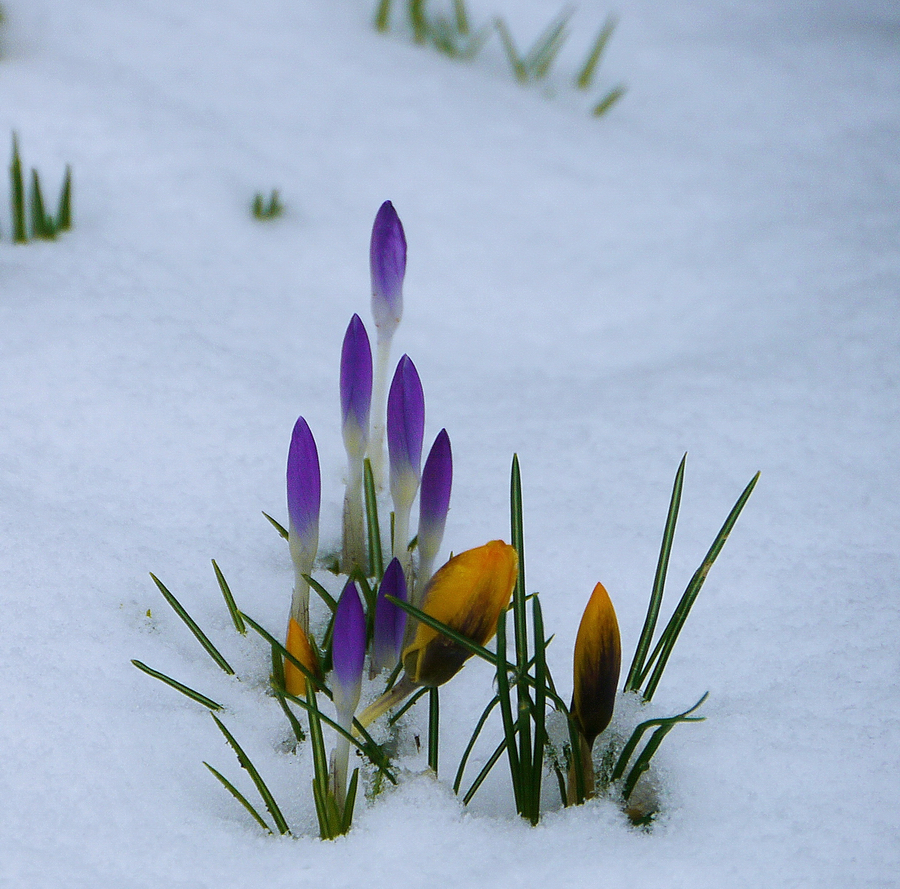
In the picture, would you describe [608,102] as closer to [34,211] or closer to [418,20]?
[418,20]

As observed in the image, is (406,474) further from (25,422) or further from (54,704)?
(25,422)

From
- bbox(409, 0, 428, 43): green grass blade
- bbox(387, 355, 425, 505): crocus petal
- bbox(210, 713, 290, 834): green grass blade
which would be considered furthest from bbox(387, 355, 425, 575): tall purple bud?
bbox(409, 0, 428, 43): green grass blade

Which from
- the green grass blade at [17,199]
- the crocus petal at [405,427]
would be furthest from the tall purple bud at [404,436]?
the green grass blade at [17,199]

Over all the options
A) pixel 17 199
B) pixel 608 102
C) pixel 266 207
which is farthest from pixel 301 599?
pixel 608 102

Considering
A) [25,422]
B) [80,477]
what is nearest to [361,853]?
[80,477]

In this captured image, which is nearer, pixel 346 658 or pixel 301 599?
pixel 346 658

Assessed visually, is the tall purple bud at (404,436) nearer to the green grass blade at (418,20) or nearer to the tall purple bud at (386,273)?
the tall purple bud at (386,273)

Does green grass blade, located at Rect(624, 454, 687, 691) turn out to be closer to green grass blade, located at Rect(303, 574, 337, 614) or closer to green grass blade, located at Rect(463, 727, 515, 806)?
green grass blade, located at Rect(463, 727, 515, 806)
